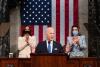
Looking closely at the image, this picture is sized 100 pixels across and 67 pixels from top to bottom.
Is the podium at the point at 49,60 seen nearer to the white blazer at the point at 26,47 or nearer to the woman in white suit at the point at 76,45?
the woman in white suit at the point at 76,45

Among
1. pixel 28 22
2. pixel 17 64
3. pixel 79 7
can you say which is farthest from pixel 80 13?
pixel 17 64

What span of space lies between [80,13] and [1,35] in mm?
2336

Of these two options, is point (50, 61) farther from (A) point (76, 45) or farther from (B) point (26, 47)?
(B) point (26, 47)

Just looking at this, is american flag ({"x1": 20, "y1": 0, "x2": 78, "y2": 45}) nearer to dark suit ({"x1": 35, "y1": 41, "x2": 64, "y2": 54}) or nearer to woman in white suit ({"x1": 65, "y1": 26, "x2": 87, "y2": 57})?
woman in white suit ({"x1": 65, "y1": 26, "x2": 87, "y2": 57})

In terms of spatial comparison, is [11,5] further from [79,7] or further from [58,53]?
[58,53]

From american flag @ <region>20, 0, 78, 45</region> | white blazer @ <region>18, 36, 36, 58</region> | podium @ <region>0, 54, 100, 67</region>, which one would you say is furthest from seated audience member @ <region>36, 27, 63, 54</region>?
american flag @ <region>20, 0, 78, 45</region>

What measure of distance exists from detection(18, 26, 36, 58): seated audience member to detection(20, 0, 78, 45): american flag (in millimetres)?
1243

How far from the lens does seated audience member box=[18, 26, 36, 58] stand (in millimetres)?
→ 13547

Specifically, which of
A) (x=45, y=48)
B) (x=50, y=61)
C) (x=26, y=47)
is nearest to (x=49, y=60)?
(x=50, y=61)

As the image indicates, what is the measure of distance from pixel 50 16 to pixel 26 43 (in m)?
1.77

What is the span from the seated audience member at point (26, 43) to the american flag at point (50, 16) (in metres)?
1.24

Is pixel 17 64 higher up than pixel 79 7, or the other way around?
pixel 79 7

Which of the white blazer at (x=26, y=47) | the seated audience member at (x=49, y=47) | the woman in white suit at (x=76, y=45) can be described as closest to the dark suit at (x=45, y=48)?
the seated audience member at (x=49, y=47)

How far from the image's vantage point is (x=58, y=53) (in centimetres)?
1088
